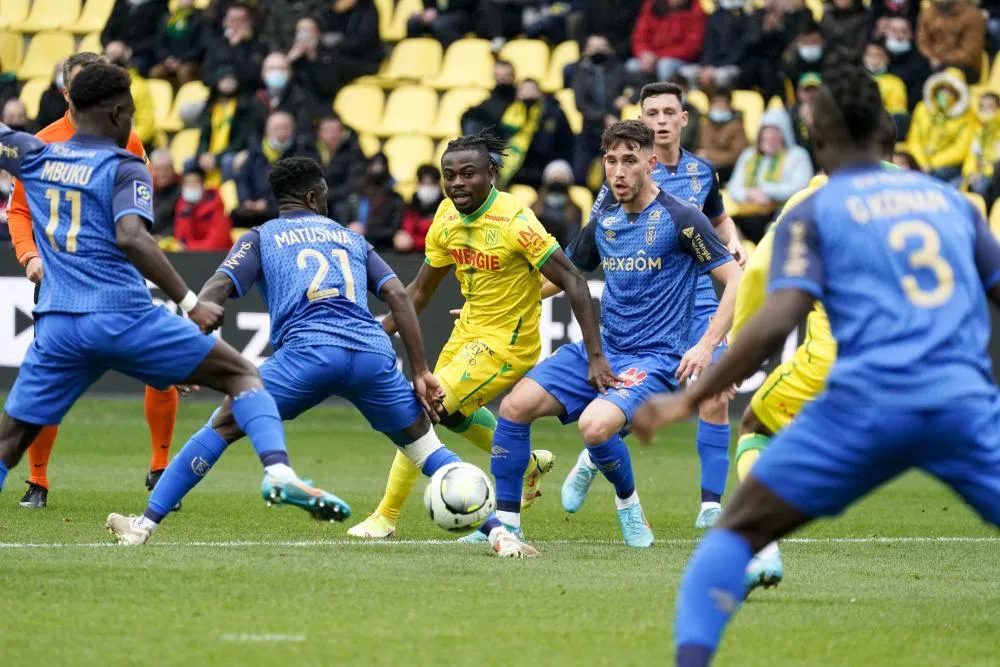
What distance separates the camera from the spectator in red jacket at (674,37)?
19.8 metres

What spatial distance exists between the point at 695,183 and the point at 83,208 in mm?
4534

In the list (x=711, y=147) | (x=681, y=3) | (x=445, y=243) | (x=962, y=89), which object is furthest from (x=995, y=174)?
(x=445, y=243)

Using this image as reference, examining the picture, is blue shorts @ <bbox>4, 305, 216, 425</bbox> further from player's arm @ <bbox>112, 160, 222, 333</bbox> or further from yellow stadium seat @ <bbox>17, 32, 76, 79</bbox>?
yellow stadium seat @ <bbox>17, 32, 76, 79</bbox>

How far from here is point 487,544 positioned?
29.8 feet

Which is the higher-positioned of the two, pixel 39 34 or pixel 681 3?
pixel 681 3

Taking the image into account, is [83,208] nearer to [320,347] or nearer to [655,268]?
[320,347]

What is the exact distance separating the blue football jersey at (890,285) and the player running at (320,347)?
372 centimetres

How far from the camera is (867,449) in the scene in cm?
488

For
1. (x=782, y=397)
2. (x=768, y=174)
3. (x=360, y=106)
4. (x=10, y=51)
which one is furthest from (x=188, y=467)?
(x=10, y=51)

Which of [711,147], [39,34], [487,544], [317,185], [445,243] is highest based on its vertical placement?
[317,185]

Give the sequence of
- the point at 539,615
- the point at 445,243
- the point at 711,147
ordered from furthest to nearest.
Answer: the point at 711,147 < the point at 445,243 < the point at 539,615

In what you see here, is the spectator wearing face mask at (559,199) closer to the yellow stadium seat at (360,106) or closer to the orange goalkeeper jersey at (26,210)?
the yellow stadium seat at (360,106)

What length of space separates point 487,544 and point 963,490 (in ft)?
14.1

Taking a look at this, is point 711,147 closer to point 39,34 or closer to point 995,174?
point 995,174
